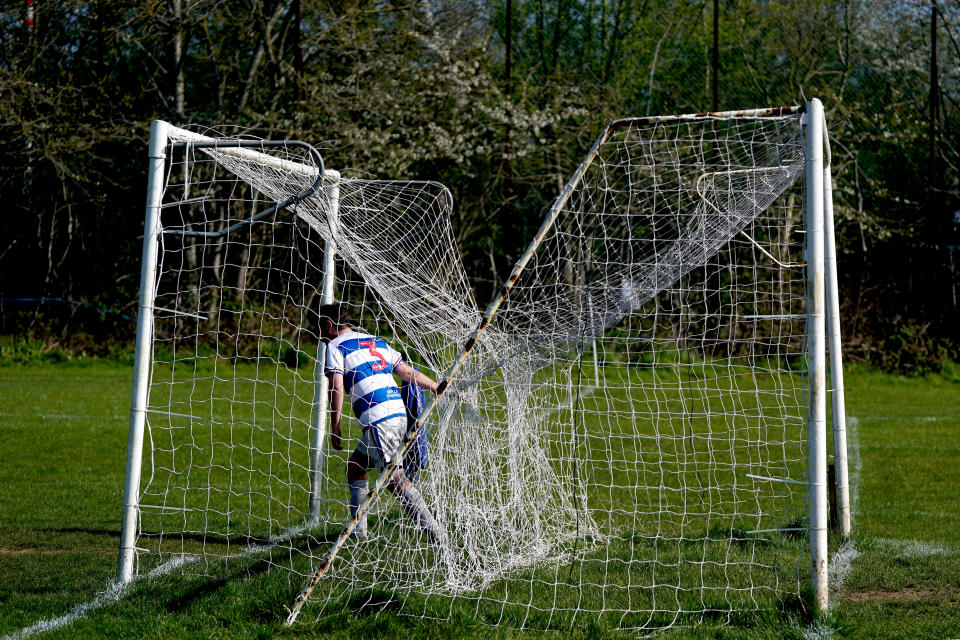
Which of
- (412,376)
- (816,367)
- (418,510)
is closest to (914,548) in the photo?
(816,367)

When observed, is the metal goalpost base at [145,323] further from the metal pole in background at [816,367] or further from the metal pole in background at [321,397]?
the metal pole in background at [816,367]

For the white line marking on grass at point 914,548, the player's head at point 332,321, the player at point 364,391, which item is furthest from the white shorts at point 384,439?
the white line marking on grass at point 914,548

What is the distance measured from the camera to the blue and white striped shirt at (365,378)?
5906 mm

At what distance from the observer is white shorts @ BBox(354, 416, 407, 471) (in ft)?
19.2

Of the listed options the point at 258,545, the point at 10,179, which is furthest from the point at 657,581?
the point at 10,179

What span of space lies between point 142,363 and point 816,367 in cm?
387

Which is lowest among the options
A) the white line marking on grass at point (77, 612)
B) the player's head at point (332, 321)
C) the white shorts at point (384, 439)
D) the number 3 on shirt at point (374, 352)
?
the white line marking on grass at point (77, 612)

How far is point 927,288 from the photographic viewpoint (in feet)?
60.8

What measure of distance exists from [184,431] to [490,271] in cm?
990

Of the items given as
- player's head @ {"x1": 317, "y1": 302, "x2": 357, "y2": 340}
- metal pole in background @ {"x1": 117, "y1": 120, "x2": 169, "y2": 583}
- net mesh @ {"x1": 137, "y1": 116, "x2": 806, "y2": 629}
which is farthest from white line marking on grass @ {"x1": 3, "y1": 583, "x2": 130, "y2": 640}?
player's head @ {"x1": 317, "y1": 302, "x2": 357, "y2": 340}

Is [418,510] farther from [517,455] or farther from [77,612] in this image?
[77,612]

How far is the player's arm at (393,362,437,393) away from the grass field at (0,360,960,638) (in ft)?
4.80

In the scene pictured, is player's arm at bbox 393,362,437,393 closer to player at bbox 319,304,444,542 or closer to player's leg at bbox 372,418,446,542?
player at bbox 319,304,444,542

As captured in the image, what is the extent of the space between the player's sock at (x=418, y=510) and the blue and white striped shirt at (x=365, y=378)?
542 millimetres
